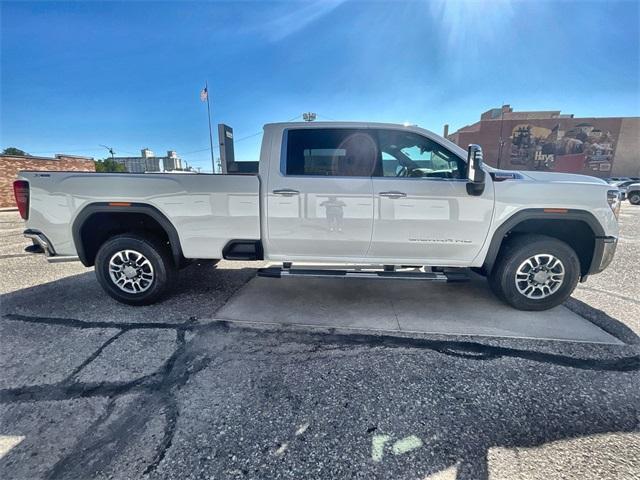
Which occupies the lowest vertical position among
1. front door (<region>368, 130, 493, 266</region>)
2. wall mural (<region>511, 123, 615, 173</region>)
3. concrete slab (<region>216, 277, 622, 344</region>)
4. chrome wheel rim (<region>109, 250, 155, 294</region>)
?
concrete slab (<region>216, 277, 622, 344</region>)

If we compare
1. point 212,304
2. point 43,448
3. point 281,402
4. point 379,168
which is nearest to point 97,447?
point 43,448

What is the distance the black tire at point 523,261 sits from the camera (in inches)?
133

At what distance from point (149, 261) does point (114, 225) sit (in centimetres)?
66

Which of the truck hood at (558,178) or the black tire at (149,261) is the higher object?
the truck hood at (558,178)

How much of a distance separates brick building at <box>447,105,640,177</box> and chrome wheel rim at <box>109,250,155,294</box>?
136 feet

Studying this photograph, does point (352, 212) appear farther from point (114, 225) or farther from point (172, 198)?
point (114, 225)

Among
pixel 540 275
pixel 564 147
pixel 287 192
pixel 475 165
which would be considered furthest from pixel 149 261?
pixel 564 147

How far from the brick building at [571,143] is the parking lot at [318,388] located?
3958cm

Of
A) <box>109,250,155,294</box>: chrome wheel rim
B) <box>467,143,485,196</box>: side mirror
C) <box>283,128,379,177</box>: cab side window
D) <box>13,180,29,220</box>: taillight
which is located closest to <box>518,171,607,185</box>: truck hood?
<box>467,143,485,196</box>: side mirror

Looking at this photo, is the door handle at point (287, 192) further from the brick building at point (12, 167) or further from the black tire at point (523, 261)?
the brick building at point (12, 167)

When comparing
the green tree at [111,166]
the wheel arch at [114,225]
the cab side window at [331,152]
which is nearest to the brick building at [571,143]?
the green tree at [111,166]

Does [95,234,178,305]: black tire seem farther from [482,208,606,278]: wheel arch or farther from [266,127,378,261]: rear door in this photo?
[482,208,606,278]: wheel arch

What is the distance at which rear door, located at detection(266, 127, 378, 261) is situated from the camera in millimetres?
3283

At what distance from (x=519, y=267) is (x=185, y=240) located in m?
3.83
